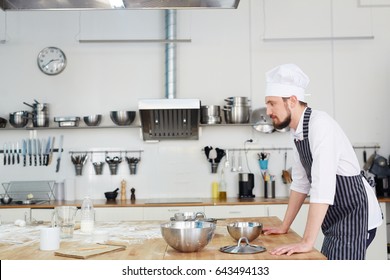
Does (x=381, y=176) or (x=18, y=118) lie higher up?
(x=18, y=118)

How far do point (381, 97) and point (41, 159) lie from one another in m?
3.93

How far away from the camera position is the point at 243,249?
87.9 inches

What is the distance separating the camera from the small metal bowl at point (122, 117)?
223 inches

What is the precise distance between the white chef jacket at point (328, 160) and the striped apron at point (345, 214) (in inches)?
1.7

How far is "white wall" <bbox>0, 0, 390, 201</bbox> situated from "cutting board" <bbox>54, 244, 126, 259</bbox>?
3.52m

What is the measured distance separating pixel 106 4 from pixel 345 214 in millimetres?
1919

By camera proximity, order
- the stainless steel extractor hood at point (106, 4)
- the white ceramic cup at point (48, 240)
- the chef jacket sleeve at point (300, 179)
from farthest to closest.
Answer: the stainless steel extractor hood at point (106, 4) < the chef jacket sleeve at point (300, 179) < the white ceramic cup at point (48, 240)

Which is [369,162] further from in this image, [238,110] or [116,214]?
[116,214]

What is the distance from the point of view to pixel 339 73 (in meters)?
5.99

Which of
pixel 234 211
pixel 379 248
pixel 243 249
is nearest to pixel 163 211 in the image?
pixel 234 211

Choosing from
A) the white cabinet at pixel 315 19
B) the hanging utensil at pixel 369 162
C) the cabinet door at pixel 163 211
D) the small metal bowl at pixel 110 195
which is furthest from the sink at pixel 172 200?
the white cabinet at pixel 315 19

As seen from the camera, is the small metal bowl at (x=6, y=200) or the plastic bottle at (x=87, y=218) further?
the small metal bowl at (x=6, y=200)

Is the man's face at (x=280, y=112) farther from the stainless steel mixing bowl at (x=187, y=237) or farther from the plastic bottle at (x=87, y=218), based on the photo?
the plastic bottle at (x=87, y=218)

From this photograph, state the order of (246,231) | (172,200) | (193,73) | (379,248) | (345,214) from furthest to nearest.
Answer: (193,73), (172,200), (379,248), (345,214), (246,231)
